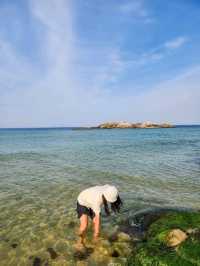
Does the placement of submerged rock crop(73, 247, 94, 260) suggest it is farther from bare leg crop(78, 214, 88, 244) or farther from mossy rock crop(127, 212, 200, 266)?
mossy rock crop(127, 212, 200, 266)

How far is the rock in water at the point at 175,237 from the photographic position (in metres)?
7.76

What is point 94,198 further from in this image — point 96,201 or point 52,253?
point 52,253

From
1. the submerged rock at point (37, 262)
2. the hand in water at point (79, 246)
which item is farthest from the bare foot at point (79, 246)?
the submerged rock at point (37, 262)

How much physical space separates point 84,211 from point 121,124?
144460 mm

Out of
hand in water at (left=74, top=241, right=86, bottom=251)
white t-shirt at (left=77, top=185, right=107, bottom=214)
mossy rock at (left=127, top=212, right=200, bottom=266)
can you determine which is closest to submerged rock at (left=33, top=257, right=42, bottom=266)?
hand in water at (left=74, top=241, right=86, bottom=251)

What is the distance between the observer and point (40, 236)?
9734 millimetres

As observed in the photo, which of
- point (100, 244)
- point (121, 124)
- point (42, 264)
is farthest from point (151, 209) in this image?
point (121, 124)

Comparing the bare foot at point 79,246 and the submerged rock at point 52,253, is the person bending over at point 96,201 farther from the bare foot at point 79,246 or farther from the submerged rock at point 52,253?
the submerged rock at point 52,253

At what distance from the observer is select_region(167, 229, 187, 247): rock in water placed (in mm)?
7761

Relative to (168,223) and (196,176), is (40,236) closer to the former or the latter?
(168,223)

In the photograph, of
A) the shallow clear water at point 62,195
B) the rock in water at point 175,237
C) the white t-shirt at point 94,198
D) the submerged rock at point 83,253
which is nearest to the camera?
the rock in water at point 175,237

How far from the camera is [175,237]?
8.00 meters

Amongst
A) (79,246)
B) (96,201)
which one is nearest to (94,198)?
(96,201)

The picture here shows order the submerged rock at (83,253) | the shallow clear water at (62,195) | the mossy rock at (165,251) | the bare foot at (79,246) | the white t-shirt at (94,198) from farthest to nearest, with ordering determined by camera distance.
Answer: the shallow clear water at (62,195) → the bare foot at (79,246) → the submerged rock at (83,253) → the white t-shirt at (94,198) → the mossy rock at (165,251)
